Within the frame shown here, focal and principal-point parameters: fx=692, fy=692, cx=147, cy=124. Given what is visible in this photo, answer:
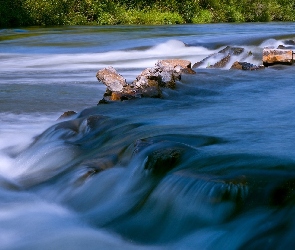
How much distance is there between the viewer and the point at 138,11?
34.6 metres

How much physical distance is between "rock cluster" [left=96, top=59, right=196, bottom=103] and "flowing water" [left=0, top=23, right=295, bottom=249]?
15 centimetres

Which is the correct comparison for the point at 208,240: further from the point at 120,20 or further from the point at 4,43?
the point at 120,20

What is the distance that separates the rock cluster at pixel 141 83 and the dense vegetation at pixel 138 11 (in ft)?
76.4

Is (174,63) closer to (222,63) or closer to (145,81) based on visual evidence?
(145,81)

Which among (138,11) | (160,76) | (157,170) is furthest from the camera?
(138,11)

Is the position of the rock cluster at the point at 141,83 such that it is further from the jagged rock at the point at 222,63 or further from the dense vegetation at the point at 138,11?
the dense vegetation at the point at 138,11

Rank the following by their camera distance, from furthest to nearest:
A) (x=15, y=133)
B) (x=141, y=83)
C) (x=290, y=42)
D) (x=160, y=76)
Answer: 1. (x=290, y=42)
2. (x=160, y=76)
3. (x=141, y=83)
4. (x=15, y=133)

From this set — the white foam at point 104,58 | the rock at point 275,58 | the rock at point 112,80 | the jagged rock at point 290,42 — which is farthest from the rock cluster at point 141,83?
the jagged rock at point 290,42

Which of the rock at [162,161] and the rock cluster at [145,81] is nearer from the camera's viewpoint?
the rock at [162,161]

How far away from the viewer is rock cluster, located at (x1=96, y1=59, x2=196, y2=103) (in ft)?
25.1

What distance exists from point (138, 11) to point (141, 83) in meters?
27.2

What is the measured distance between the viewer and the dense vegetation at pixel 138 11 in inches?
1225

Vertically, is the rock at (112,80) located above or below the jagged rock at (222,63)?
above

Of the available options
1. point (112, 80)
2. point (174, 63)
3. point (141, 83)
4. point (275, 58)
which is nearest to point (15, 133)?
point (112, 80)
